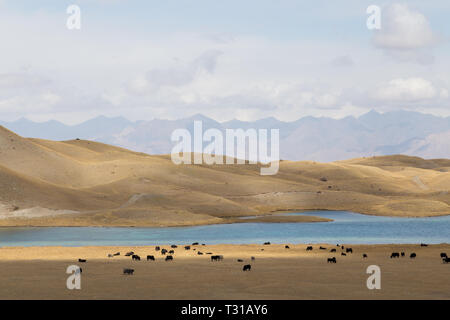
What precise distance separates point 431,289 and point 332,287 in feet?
15.8

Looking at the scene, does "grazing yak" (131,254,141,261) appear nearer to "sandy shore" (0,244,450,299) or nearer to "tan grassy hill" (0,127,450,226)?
"sandy shore" (0,244,450,299)

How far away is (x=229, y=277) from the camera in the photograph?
134 ft

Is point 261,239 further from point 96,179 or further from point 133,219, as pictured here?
point 96,179

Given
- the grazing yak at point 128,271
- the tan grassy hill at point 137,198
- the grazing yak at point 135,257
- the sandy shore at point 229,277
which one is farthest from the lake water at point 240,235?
the grazing yak at point 128,271

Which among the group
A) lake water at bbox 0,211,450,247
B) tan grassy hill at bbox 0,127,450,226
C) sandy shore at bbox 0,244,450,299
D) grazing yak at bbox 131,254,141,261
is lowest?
sandy shore at bbox 0,244,450,299

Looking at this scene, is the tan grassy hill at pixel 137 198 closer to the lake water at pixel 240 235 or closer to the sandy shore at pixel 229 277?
the lake water at pixel 240 235

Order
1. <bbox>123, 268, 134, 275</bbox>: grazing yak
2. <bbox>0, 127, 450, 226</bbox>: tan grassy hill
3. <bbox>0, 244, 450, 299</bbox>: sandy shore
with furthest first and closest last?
<bbox>0, 127, 450, 226</bbox>: tan grassy hill < <bbox>123, 268, 134, 275</bbox>: grazing yak < <bbox>0, 244, 450, 299</bbox>: sandy shore

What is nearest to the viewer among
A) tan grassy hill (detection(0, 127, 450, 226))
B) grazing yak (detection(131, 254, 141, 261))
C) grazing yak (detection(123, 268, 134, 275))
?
grazing yak (detection(123, 268, 134, 275))

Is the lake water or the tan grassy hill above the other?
the tan grassy hill

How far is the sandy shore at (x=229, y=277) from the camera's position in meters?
33.6

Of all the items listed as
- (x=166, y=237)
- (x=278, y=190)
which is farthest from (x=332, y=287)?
(x=278, y=190)

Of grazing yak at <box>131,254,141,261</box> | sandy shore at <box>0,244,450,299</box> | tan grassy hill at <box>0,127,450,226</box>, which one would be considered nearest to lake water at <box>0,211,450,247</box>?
tan grassy hill at <box>0,127,450,226</box>

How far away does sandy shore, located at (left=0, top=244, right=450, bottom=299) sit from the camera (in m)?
33.6
